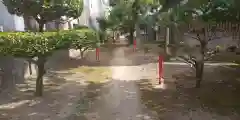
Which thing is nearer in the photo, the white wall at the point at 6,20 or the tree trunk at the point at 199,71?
the tree trunk at the point at 199,71

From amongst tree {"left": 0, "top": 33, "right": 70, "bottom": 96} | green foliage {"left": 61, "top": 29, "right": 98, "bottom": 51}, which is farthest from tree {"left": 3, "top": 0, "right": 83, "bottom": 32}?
tree {"left": 0, "top": 33, "right": 70, "bottom": 96}

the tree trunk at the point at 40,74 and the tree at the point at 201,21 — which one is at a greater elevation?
the tree at the point at 201,21

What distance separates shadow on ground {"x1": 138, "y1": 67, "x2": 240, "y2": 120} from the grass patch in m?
1.43

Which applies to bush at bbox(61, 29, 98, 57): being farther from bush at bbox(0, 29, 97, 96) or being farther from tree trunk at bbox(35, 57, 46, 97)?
bush at bbox(0, 29, 97, 96)

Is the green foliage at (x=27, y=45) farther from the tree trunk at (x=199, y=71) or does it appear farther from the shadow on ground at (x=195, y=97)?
the tree trunk at (x=199, y=71)

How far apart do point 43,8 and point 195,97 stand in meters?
5.20

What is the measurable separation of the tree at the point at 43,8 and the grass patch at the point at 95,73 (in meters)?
2.16

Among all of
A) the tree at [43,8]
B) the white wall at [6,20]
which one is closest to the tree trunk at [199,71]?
the tree at [43,8]

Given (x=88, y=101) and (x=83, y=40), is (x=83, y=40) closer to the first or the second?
(x=83, y=40)

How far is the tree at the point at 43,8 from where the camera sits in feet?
27.6

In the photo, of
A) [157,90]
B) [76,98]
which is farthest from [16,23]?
Result: [157,90]

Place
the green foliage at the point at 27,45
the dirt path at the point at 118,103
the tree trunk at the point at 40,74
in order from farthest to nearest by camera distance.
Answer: the tree trunk at the point at 40,74 < the green foliage at the point at 27,45 < the dirt path at the point at 118,103

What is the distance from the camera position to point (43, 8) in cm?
859

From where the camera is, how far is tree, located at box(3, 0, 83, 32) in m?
8.42
